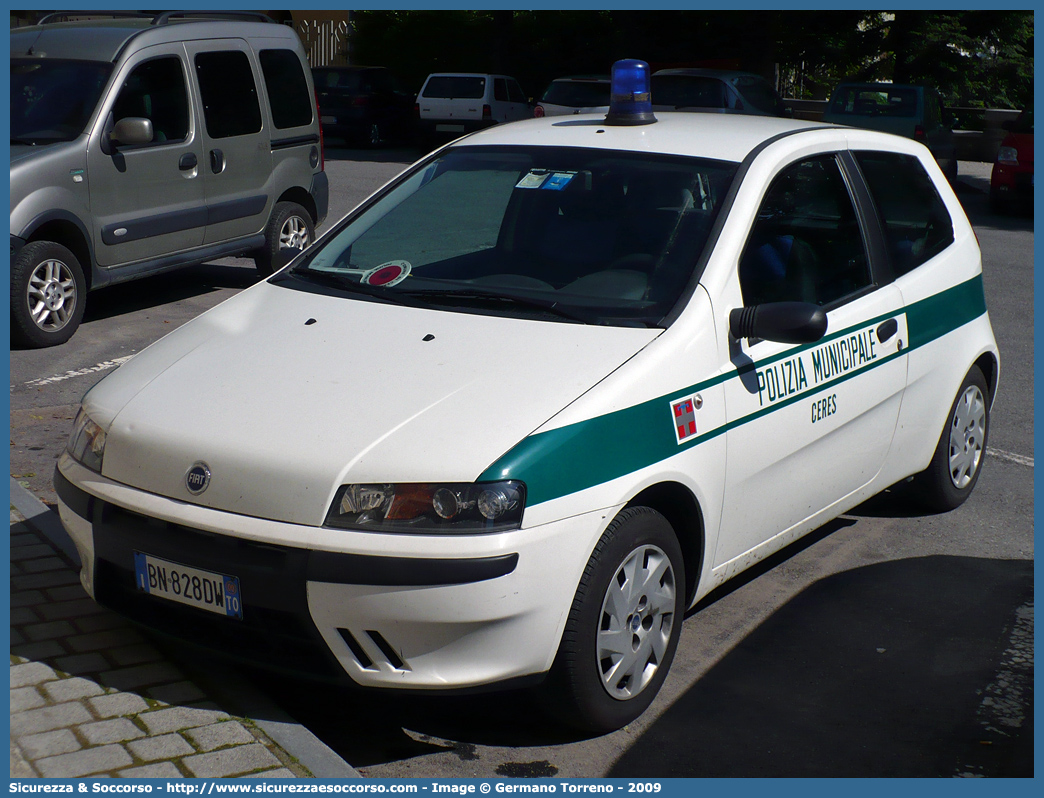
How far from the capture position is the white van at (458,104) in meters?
23.5

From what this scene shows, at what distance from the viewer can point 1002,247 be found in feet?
45.2

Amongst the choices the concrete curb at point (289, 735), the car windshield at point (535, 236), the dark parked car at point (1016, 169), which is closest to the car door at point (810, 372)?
the car windshield at point (535, 236)

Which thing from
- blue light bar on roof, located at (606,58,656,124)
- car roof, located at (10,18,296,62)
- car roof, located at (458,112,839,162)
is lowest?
car roof, located at (458,112,839,162)

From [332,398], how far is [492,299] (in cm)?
80

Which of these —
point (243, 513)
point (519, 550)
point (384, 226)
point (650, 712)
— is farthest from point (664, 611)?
point (384, 226)

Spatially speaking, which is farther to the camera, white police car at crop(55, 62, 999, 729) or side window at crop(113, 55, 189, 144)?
side window at crop(113, 55, 189, 144)

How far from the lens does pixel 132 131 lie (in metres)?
7.96

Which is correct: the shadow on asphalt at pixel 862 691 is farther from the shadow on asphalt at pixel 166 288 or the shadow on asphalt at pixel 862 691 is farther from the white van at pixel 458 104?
the white van at pixel 458 104

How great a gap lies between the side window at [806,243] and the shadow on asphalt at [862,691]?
1.20m

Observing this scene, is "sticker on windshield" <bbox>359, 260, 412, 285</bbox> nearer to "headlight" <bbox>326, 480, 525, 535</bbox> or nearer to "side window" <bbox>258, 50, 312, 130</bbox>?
"headlight" <bbox>326, 480, 525, 535</bbox>

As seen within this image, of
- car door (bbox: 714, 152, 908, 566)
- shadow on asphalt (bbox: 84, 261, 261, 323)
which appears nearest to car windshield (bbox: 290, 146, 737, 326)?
car door (bbox: 714, 152, 908, 566)

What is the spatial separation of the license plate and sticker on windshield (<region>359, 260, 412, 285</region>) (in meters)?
1.36

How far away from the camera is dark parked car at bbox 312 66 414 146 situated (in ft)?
77.5
